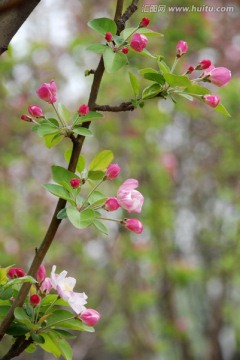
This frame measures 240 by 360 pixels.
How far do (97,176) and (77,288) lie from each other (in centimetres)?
401

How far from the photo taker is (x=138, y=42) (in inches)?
32.3

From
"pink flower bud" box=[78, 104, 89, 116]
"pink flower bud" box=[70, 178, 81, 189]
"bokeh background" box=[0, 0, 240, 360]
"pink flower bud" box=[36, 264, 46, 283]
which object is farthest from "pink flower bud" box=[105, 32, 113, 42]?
"bokeh background" box=[0, 0, 240, 360]

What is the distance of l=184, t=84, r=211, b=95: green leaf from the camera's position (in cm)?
83

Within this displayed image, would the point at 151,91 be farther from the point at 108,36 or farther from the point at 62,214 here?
the point at 62,214

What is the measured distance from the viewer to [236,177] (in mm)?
4129

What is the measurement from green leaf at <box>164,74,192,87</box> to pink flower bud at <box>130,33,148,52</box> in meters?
0.06

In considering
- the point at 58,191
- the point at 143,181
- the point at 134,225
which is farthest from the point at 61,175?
the point at 143,181

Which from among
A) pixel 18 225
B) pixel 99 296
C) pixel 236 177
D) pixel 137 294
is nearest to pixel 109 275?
pixel 99 296

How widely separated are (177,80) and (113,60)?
0.31ft

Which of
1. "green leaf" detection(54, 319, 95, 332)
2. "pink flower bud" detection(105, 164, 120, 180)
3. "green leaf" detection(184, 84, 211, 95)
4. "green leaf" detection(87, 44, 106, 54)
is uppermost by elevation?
"green leaf" detection(87, 44, 106, 54)

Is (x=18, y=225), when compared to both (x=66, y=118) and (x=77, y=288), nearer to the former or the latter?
(x=77, y=288)

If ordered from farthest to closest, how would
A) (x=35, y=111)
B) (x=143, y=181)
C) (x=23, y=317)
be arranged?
(x=143, y=181)
(x=35, y=111)
(x=23, y=317)

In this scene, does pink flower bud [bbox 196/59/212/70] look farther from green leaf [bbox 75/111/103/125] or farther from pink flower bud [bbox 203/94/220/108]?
green leaf [bbox 75/111/103/125]

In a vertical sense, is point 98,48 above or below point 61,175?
above
